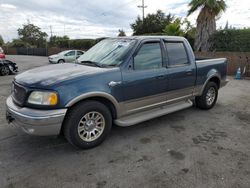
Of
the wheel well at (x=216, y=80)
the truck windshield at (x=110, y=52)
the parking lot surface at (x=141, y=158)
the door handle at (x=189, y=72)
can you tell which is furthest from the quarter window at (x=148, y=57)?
the wheel well at (x=216, y=80)

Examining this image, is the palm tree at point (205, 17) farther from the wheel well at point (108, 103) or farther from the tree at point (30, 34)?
the tree at point (30, 34)

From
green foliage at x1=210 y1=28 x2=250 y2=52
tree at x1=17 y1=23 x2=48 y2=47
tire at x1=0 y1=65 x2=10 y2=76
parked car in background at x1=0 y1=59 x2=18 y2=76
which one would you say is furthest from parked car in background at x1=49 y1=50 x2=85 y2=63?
tree at x1=17 y1=23 x2=48 y2=47

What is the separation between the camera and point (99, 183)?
247 cm

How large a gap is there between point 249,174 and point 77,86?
2.61 meters

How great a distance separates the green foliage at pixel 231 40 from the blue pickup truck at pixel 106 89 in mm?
9952

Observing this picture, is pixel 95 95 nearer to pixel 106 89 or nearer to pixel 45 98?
A: pixel 106 89

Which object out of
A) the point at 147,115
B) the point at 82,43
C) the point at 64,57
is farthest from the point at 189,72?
the point at 82,43

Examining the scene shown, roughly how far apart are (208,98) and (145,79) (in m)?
2.49

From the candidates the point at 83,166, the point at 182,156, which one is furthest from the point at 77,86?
the point at 182,156

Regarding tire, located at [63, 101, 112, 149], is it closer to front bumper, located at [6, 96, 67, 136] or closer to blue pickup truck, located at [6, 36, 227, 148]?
blue pickup truck, located at [6, 36, 227, 148]

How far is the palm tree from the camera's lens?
12.8m

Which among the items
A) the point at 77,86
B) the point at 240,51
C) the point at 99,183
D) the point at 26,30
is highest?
the point at 26,30

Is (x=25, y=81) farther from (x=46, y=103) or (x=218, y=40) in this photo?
(x=218, y=40)

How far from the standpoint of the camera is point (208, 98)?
5270 millimetres
